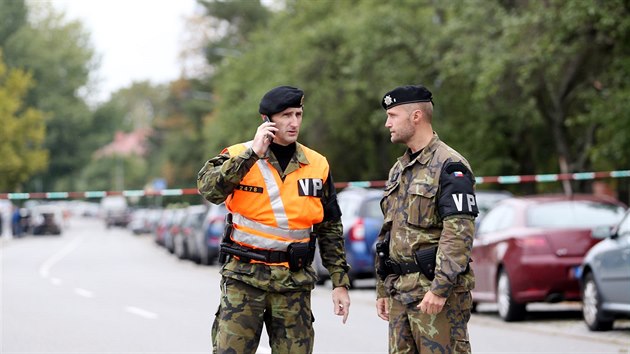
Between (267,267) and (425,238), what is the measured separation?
763 millimetres

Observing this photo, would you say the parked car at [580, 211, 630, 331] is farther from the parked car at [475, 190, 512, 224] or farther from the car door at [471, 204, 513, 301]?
the parked car at [475, 190, 512, 224]

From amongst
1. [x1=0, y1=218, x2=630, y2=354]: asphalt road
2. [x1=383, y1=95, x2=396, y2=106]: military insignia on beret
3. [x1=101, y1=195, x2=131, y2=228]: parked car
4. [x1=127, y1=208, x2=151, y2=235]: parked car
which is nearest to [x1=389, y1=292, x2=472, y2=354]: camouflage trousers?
[x1=383, y1=95, x2=396, y2=106]: military insignia on beret

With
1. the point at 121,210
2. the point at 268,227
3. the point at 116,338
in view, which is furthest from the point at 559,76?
the point at 121,210

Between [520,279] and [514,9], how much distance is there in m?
17.0

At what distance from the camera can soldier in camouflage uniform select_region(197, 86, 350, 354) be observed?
6.02m

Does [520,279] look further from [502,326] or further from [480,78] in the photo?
[480,78]

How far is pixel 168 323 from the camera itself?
14.5 m

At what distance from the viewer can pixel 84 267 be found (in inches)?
1195

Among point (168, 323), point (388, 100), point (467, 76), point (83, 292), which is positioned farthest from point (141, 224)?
point (388, 100)

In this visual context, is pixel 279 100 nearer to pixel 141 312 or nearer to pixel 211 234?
pixel 141 312

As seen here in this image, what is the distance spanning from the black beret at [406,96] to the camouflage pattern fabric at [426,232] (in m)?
0.21

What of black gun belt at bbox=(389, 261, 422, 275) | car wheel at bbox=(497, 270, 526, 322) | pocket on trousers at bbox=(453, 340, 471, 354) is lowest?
car wheel at bbox=(497, 270, 526, 322)

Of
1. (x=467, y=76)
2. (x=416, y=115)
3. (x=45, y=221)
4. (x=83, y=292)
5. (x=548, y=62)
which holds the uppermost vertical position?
(x=467, y=76)

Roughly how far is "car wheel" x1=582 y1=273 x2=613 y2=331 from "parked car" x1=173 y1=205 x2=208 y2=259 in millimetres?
20060
